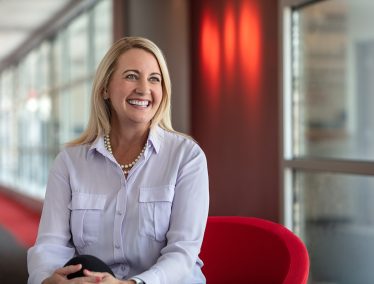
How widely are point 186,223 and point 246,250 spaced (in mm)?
460

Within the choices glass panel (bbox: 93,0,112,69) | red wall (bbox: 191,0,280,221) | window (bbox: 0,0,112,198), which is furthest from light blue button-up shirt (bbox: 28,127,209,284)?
glass panel (bbox: 93,0,112,69)

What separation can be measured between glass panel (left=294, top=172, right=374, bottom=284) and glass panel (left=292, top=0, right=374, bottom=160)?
154mm

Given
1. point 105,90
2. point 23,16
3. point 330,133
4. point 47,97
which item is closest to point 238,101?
point 330,133

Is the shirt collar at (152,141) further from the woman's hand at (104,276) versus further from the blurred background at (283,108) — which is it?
the blurred background at (283,108)

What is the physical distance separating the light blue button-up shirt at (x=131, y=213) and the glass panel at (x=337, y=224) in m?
1.57

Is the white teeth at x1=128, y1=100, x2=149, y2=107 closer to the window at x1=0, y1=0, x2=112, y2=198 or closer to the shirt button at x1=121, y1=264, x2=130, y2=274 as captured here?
the shirt button at x1=121, y1=264, x2=130, y2=274

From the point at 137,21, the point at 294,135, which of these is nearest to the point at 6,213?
the point at 137,21

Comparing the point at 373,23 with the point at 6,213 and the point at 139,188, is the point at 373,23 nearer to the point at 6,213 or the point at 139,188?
the point at 139,188

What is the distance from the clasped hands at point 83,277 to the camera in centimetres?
155

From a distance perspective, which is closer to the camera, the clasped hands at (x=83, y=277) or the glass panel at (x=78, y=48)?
the clasped hands at (x=83, y=277)

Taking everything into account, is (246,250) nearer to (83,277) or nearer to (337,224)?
(83,277)

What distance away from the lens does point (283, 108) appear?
363 cm

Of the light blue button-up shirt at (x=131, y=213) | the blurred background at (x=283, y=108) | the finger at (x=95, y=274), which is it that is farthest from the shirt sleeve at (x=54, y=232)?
the blurred background at (x=283, y=108)

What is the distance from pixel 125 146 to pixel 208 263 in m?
0.57
